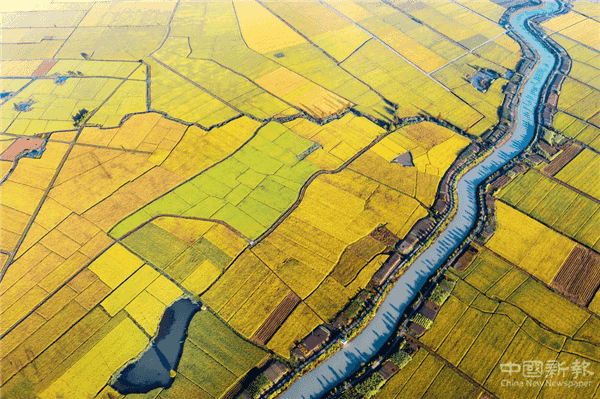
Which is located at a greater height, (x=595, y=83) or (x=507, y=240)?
(x=595, y=83)

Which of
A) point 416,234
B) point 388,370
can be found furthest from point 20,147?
point 388,370

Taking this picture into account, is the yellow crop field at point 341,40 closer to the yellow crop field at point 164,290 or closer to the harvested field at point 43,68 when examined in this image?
the yellow crop field at point 164,290

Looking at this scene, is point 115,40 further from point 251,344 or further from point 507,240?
point 507,240

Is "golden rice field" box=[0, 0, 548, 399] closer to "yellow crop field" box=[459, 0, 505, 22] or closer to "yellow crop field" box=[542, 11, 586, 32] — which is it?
"yellow crop field" box=[459, 0, 505, 22]

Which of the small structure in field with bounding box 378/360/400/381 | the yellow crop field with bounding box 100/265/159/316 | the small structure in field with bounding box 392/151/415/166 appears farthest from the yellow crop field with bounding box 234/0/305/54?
the small structure in field with bounding box 378/360/400/381

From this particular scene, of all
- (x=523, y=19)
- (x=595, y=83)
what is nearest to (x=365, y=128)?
(x=595, y=83)

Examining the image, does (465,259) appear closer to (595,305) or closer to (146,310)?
(595,305)
